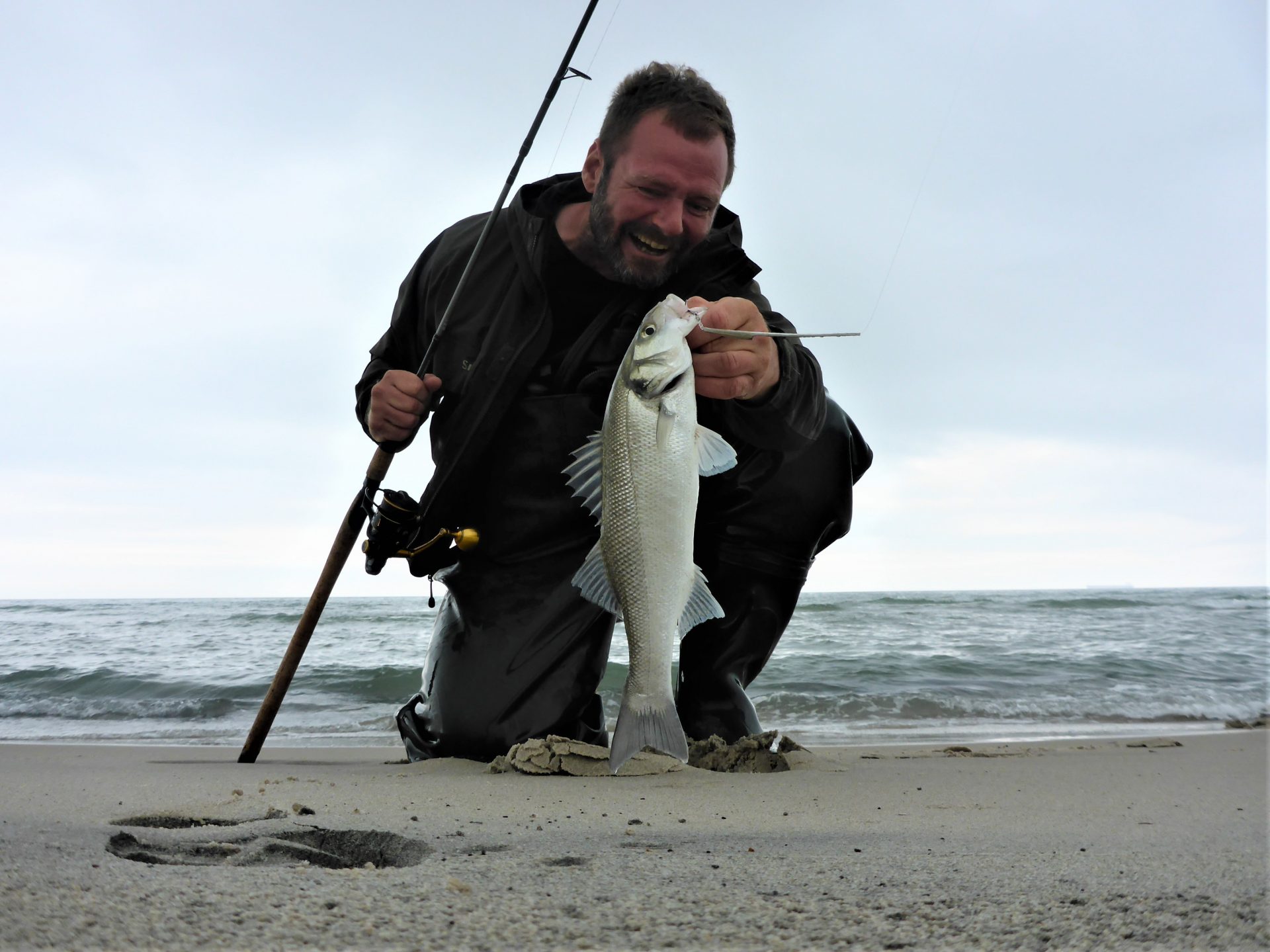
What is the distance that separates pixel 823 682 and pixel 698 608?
642cm

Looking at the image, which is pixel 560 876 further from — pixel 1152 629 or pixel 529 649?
pixel 1152 629

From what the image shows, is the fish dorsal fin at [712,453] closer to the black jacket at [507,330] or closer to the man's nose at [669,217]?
the black jacket at [507,330]

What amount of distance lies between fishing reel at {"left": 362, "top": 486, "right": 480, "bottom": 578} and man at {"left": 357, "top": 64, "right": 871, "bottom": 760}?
116mm

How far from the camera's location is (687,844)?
2.15m

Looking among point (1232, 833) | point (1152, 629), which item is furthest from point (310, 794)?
point (1152, 629)

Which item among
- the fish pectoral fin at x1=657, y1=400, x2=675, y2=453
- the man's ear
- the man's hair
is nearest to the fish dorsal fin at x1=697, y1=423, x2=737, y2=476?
the fish pectoral fin at x1=657, y1=400, x2=675, y2=453

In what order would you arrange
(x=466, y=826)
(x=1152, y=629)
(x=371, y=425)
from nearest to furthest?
(x=466, y=826) < (x=371, y=425) < (x=1152, y=629)

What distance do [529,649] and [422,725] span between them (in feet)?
2.19

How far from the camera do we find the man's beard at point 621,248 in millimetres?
3734

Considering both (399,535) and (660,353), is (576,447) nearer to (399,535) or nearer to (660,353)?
(399,535)

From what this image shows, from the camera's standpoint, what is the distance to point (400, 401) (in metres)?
3.37

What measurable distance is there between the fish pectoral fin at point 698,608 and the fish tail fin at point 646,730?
0.28 m

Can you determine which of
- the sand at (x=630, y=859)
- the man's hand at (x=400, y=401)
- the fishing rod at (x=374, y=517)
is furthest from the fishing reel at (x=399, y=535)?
the sand at (x=630, y=859)

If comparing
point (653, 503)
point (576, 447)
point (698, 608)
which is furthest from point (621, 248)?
point (698, 608)
